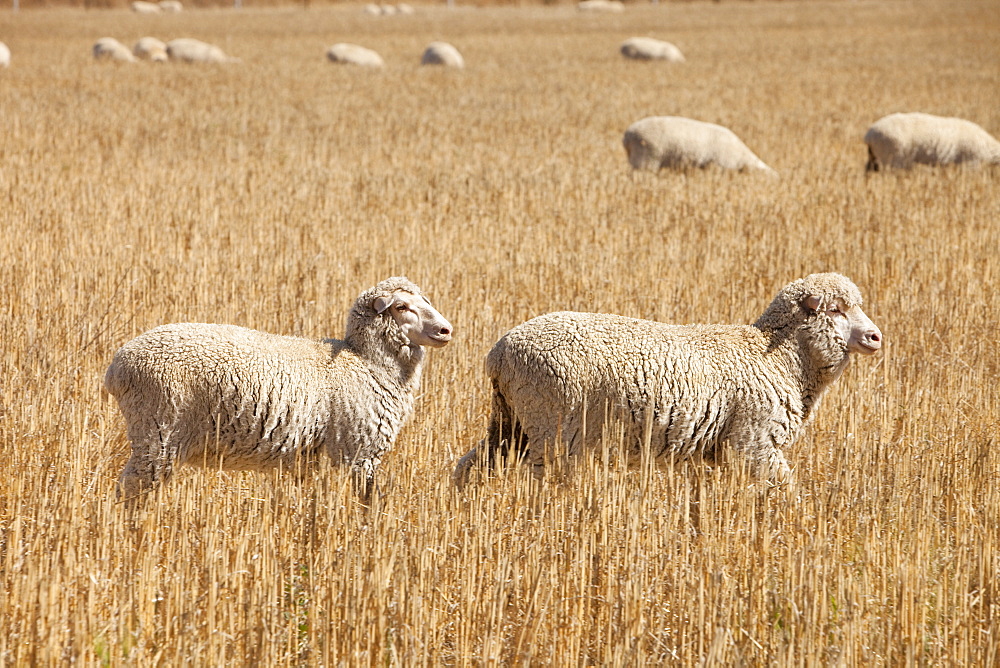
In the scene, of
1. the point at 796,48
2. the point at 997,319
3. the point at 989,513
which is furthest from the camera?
the point at 796,48

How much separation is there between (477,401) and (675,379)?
152cm

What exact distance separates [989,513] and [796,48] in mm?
30843

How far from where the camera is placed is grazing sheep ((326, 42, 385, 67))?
29391mm

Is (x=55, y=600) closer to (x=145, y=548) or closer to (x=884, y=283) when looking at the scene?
(x=145, y=548)

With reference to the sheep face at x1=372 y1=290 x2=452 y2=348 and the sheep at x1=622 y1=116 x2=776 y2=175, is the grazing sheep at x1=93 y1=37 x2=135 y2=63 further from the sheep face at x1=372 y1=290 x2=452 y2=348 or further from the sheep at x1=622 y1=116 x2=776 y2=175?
the sheep face at x1=372 y1=290 x2=452 y2=348

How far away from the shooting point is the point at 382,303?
4984 mm

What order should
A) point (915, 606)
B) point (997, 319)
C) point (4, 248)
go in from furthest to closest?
point (4, 248) < point (997, 319) < point (915, 606)

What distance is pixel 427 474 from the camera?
508 cm

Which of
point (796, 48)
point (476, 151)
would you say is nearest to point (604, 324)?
point (476, 151)

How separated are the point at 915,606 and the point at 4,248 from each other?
7.45 meters

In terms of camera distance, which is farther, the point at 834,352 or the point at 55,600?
the point at 834,352

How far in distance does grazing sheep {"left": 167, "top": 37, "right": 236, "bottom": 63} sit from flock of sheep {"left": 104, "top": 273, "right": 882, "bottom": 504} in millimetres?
25694

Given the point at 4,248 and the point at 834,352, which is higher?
the point at 834,352

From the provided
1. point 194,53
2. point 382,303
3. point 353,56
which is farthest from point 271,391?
point 194,53
